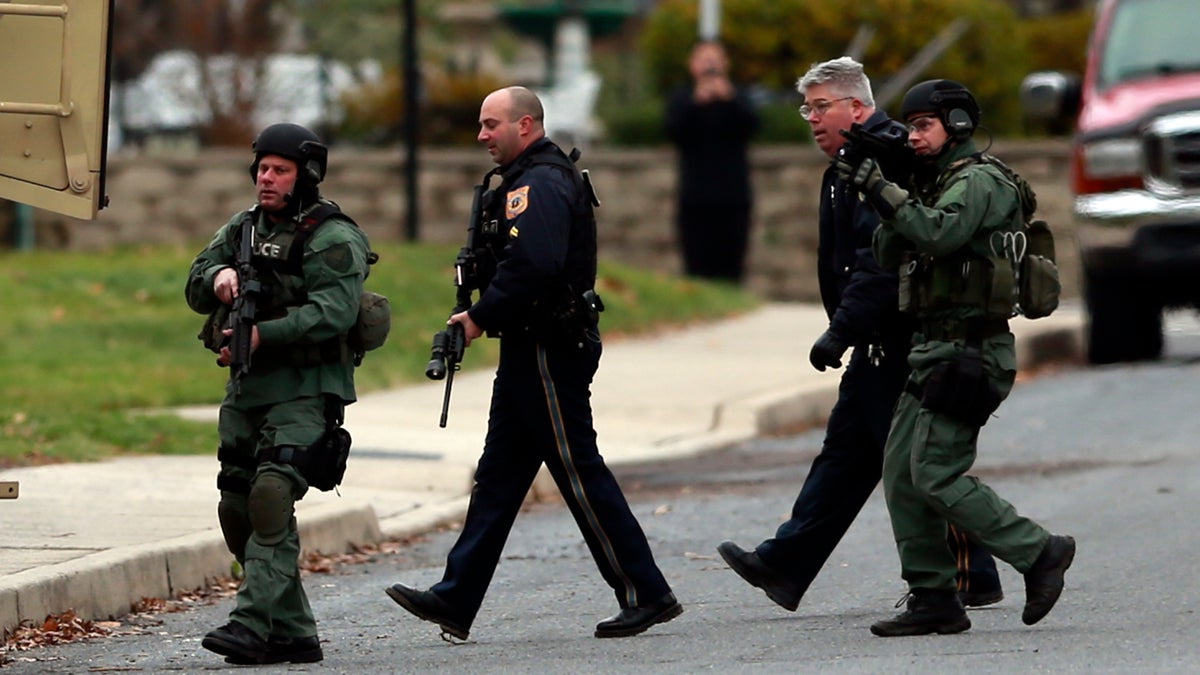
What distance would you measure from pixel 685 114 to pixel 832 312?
11855 mm

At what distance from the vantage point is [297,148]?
708cm

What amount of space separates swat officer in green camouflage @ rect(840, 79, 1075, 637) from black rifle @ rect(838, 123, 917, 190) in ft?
0.12

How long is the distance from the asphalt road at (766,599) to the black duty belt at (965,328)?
35.1 inches

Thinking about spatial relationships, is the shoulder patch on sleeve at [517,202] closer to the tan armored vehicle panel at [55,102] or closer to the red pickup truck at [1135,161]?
the tan armored vehicle panel at [55,102]

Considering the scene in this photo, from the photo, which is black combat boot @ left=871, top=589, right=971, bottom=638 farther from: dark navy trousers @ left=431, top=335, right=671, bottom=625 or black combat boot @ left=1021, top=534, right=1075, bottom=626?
dark navy trousers @ left=431, top=335, right=671, bottom=625

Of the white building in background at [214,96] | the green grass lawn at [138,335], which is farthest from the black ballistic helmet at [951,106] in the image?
the white building in background at [214,96]

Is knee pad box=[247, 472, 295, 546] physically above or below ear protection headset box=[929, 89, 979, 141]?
below

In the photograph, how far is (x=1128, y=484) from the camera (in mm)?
10773

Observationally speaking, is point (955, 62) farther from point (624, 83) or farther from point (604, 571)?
point (604, 571)

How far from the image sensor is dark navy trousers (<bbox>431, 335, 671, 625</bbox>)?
739 cm

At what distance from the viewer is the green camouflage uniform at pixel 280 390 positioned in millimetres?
7000

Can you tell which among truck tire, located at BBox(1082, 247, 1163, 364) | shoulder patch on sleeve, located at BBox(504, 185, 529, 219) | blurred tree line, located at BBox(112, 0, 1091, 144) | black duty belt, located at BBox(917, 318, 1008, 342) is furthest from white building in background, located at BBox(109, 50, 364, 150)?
black duty belt, located at BBox(917, 318, 1008, 342)

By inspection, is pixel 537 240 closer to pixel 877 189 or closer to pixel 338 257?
pixel 338 257

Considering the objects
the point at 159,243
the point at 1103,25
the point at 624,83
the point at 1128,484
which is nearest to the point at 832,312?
the point at 1128,484
